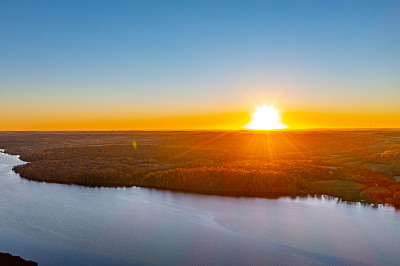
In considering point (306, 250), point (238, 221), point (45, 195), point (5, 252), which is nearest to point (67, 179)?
point (45, 195)

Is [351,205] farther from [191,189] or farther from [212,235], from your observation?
[191,189]

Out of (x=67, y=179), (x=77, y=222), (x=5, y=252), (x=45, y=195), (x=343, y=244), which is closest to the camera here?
(x=5, y=252)

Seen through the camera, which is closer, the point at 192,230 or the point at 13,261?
the point at 13,261

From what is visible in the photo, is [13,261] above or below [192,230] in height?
above

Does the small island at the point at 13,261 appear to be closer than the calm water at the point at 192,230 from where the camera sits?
Yes

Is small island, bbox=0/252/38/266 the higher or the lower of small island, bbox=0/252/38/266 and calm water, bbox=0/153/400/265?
the higher

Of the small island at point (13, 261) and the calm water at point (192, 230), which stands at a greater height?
the small island at point (13, 261)

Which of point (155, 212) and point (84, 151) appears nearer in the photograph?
point (155, 212)

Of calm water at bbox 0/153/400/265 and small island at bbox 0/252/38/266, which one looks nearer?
small island at bbox 0/252/38/266
